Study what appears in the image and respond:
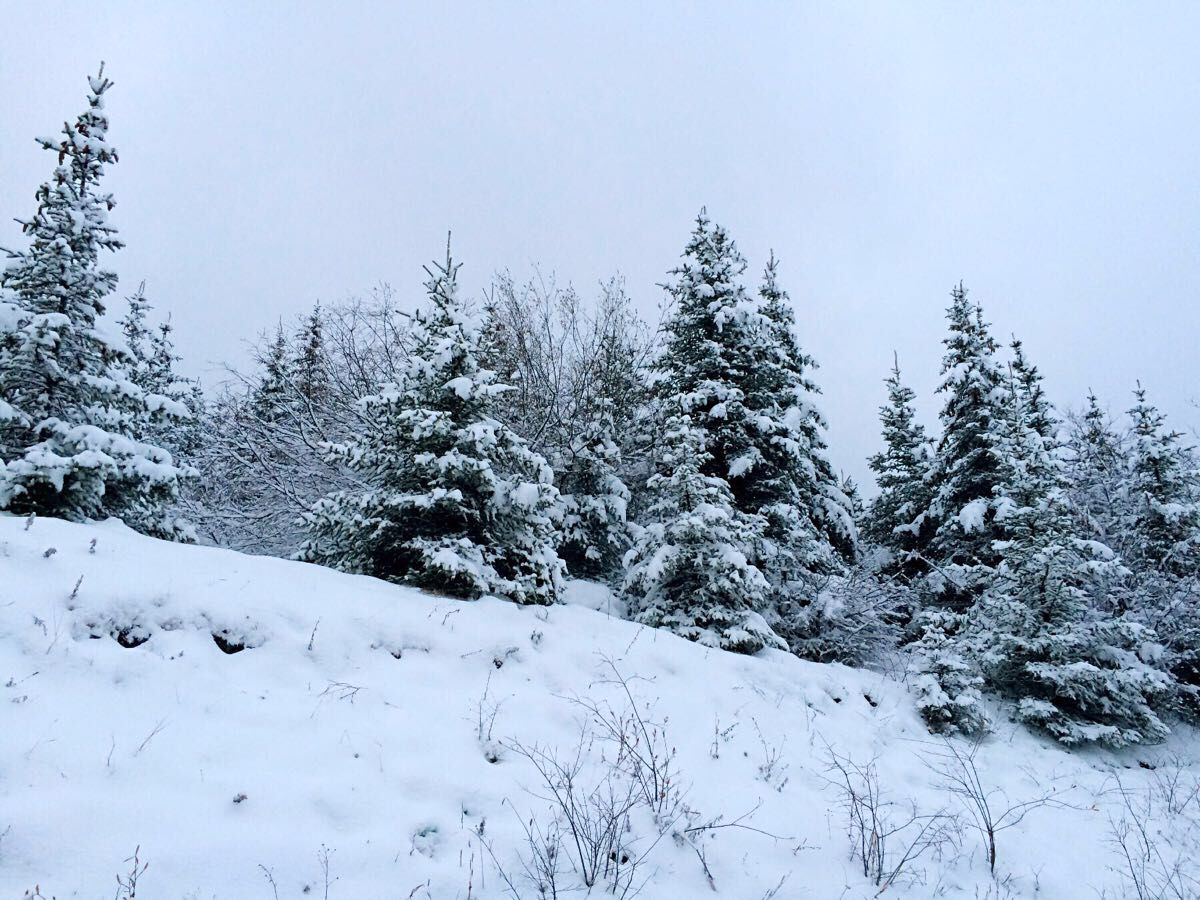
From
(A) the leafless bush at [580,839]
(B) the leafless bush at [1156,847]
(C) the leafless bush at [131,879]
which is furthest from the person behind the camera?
(B) the leafless bush at [1156,847]

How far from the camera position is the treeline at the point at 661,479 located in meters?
8.46

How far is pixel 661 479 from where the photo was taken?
35.6 ft

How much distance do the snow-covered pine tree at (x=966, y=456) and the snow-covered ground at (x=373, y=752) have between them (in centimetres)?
807

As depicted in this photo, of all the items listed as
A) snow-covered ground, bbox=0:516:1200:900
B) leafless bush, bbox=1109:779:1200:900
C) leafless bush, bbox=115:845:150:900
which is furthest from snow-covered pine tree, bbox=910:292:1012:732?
leafless bush, bbox=115:845:150:900

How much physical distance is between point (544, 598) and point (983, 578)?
953cm

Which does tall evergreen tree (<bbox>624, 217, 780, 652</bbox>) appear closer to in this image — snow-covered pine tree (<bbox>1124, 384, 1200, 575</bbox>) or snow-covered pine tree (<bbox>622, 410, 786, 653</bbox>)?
snow-covered pine tree (<bbox>622, 410, 786, 653</bbox>)

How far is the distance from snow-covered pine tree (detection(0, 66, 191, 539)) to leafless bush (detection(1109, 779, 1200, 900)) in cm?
1168

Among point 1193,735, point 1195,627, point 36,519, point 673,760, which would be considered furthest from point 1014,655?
point 36,519

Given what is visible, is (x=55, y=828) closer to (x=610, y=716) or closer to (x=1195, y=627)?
(x=610, y=716)

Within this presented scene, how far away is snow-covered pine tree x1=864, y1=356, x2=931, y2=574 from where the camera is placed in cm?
1845

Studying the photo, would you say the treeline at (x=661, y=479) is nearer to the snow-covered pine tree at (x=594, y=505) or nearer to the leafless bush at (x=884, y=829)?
the snow-covered pine tree at (x=594, y=505)

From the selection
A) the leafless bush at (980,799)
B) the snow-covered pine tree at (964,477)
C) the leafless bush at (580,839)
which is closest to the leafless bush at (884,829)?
the leafless bush at (980,799)

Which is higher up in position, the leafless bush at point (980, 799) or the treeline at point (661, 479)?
the treeline at point (661, 479)

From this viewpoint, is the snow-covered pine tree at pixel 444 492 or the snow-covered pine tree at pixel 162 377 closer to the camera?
the snow-covered pine tree at pixel 444 492
